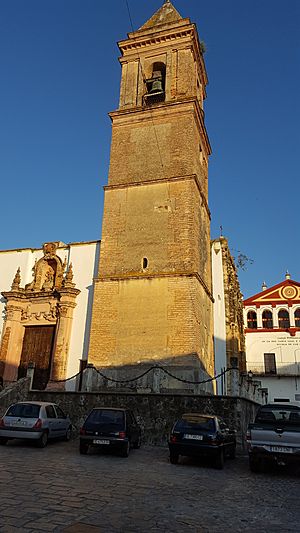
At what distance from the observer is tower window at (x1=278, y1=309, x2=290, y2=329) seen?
38053 mm

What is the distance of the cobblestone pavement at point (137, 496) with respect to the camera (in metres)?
4.98

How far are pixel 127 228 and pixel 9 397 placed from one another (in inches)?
350

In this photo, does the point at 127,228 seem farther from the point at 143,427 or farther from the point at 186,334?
the point at 143,427

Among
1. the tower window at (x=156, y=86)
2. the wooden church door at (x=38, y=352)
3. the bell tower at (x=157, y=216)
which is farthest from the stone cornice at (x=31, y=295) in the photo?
the tower window at (x=156, y=86)

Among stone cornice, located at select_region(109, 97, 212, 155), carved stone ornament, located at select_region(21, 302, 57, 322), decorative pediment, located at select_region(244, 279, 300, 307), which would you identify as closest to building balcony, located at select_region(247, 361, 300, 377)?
decorative pediment, located at select_region(244, 279, 300, 307)

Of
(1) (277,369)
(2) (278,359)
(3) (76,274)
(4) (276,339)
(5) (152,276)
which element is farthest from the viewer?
(4) (276,339)

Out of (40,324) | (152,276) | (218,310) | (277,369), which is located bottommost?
(40,324)

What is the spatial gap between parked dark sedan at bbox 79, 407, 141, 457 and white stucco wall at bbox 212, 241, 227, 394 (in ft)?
36.3

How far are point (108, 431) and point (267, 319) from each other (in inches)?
1210

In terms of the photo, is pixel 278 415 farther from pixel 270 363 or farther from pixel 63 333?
pixel 270 363

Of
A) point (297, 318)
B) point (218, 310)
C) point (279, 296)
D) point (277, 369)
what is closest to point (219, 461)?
point (218, 310)

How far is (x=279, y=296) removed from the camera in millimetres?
39219

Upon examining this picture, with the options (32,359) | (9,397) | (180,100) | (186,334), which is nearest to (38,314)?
(32,359)

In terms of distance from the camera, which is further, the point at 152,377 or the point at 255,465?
the point at 152,377
